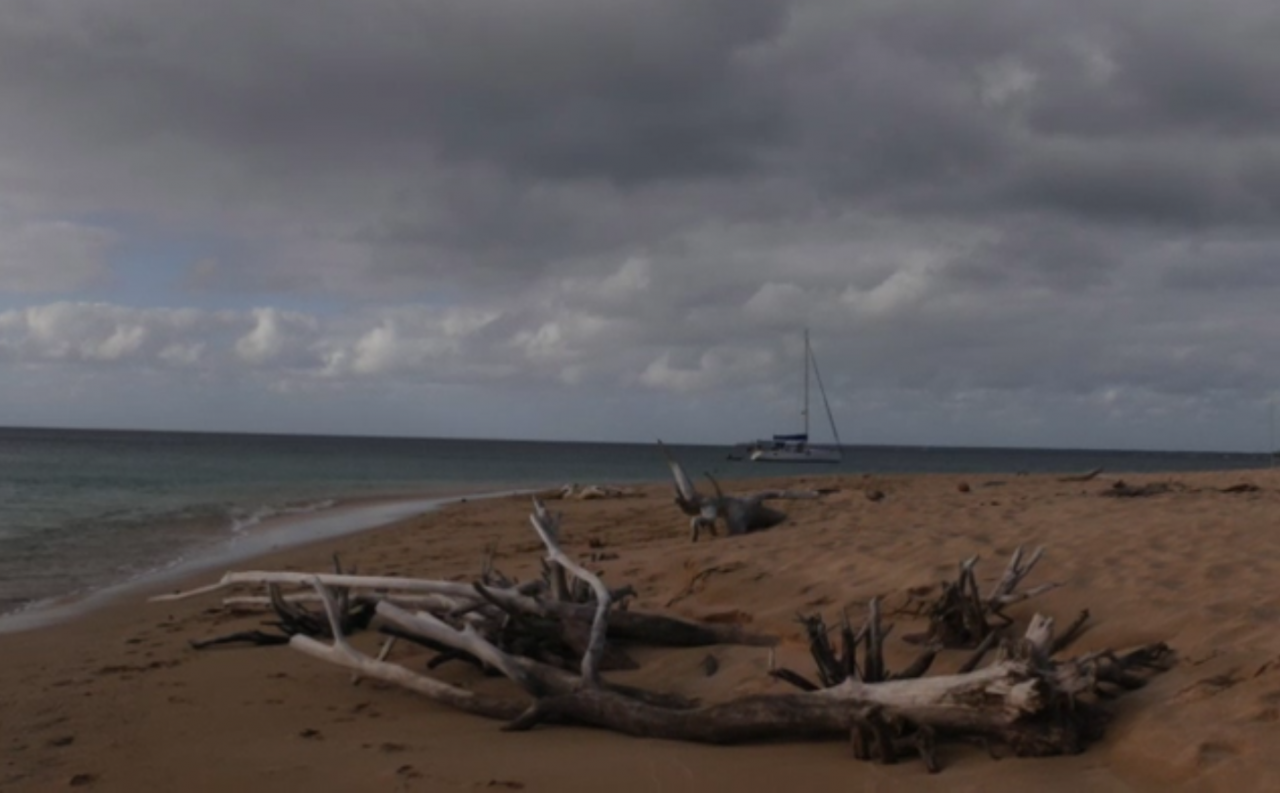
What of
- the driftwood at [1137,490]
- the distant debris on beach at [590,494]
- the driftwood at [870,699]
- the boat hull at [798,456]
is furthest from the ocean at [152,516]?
the boat hull at [798,456]

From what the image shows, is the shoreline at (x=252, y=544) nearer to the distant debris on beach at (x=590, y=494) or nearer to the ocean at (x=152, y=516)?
the ocean at (x=152, y=516)

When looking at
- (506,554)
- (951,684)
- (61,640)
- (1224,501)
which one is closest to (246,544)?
(506,554)

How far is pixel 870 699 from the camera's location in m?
4.57

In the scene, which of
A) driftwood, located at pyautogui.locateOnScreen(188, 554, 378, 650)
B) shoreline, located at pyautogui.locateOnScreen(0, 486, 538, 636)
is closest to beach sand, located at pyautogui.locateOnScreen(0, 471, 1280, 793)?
driftwood, located at pyautogui.locateOnScreen(188, 554, 378, 650)

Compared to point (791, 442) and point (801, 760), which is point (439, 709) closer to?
point (801, 760)

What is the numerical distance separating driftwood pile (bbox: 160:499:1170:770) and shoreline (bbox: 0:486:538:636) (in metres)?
3.88

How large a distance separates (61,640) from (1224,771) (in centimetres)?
806

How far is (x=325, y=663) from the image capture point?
6.97m

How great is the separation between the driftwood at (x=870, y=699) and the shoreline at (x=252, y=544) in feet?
18.6

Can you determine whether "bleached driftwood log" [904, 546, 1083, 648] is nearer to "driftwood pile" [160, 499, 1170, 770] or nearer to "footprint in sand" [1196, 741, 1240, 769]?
"driftwood pile" [160, 499, 1170, 770]

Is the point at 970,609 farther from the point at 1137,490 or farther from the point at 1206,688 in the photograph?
the point at 1137,490

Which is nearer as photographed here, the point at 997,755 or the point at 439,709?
the point at 997,755

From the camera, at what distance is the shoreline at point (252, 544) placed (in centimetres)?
1020

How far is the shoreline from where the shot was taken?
10.2m
